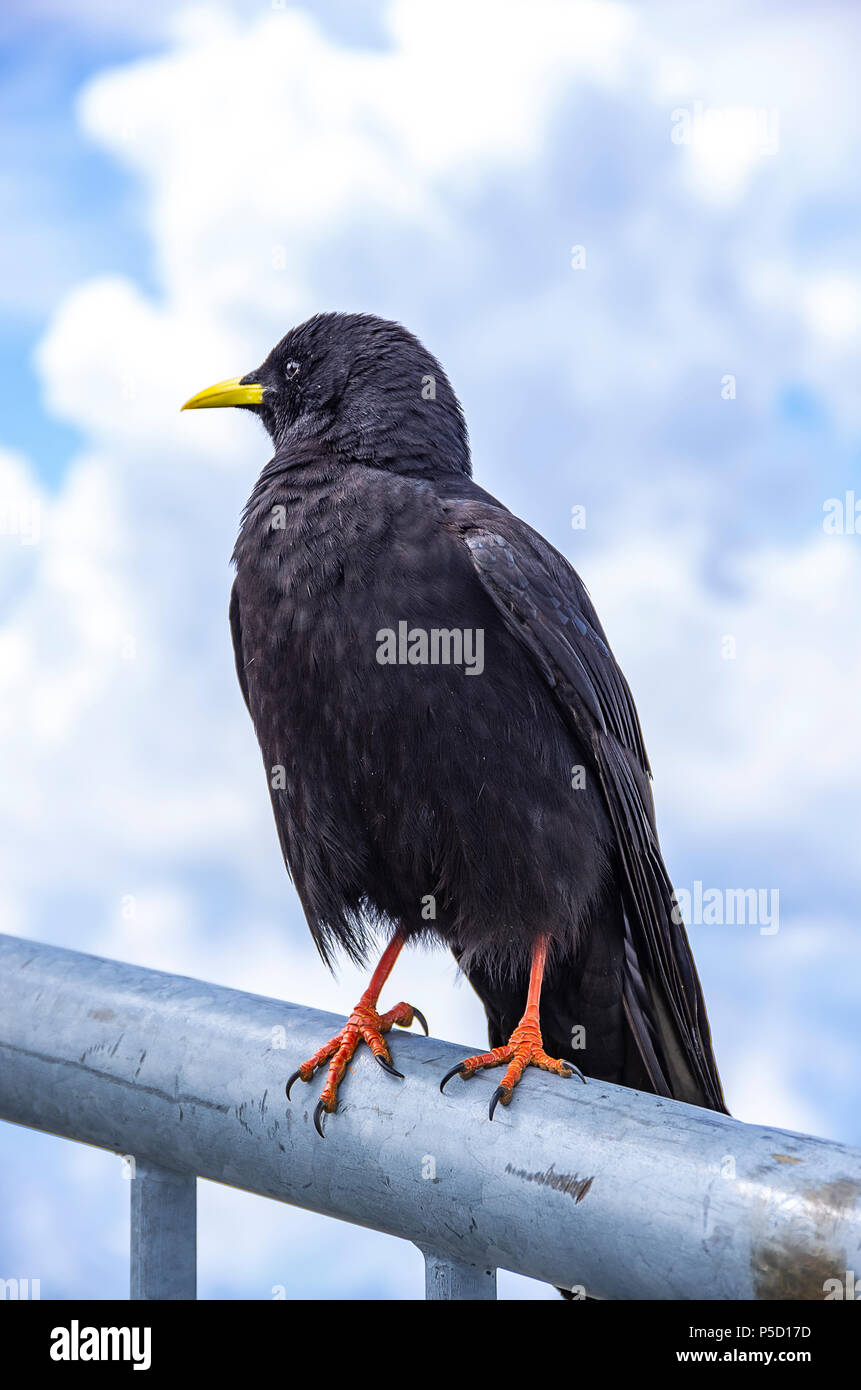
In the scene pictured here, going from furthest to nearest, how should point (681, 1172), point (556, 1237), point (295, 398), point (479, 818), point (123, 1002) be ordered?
point (295, 398)
point (479, 818)
point (123, 1002)
point (556, 1237)
point (681, 1172)

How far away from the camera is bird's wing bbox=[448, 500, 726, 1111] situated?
2744 millimetres

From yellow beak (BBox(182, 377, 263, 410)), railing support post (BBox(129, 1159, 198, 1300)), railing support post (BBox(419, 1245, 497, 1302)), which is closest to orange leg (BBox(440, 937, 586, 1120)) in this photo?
railing support post (BBox(419, 1245, 497, 1302))

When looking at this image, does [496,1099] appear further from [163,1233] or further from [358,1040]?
[163,1233]

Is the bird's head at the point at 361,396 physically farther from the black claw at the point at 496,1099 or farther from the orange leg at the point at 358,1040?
the black claw at the point at 496,1099

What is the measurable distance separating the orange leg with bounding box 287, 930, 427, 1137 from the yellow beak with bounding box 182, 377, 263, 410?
5.02ft

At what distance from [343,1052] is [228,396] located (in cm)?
193

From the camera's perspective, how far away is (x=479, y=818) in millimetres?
2674

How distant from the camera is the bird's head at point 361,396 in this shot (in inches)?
117

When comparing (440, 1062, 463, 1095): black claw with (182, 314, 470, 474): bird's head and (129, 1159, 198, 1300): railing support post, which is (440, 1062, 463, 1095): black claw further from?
(182, 314, 470, 474): bird's head

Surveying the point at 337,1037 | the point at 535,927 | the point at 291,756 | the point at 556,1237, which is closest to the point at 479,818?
the point at 535,927

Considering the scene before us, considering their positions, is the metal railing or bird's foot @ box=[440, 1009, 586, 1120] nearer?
the metal railing
